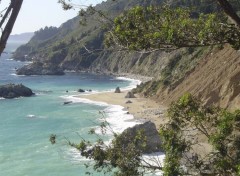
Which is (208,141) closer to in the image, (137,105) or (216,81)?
(216,81)

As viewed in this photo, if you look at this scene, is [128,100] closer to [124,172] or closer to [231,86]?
[231,86]

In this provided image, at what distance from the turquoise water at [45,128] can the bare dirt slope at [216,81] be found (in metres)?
7.64

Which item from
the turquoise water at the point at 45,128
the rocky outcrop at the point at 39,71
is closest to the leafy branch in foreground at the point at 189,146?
the turquoise water at the point at 45,128

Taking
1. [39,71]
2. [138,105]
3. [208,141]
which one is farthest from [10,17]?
[39,71]

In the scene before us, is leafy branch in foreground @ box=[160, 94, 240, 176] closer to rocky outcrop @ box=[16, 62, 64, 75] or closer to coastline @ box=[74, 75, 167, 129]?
coastline @ box=[74, 75, 167, 129]

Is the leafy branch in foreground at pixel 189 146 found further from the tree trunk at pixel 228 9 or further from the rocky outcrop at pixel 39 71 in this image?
the rocky outcrop at pixel 39 71

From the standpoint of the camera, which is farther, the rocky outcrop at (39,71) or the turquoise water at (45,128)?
the rocky outcrop at (39,71)

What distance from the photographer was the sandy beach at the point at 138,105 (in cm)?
4359

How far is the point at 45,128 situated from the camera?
41.4m

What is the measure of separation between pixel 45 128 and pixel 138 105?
14.6m

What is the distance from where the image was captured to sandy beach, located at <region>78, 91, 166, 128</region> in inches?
1716

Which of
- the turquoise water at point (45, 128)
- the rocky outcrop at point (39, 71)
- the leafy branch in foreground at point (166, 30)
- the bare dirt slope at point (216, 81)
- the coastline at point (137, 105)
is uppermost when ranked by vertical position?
the leafy branch in foreground at point (166, 30)

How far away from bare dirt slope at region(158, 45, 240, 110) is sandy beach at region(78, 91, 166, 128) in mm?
2652

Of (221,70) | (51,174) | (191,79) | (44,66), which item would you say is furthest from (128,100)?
(44,66)
